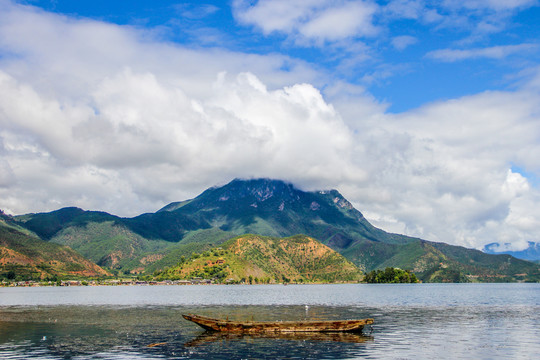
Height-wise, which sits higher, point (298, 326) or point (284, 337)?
point (298, 326)

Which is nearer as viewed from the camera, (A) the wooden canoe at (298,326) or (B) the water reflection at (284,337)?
(B) the water reflection at (284,337)

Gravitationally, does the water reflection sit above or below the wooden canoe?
below

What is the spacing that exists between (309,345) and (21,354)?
4589 cm

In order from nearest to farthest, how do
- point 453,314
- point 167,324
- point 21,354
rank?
point 21,354
point 167,324
point 453,314

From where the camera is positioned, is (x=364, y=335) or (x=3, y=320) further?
(x=3, y=320)

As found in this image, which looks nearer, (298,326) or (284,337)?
(284,337)

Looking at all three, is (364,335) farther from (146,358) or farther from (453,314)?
(453,314)

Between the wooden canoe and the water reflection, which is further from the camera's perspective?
the wooden canoe

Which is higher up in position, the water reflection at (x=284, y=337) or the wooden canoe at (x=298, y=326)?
the wooden canoe at (x=298, y=326)

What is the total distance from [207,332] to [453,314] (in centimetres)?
7692

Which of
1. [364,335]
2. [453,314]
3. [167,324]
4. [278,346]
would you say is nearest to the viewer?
[278,346]

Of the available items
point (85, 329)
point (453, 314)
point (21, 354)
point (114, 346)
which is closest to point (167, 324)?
point (85, 329)

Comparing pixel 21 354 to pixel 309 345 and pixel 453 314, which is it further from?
pixel 453 314

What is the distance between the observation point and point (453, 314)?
13750 centimetres
